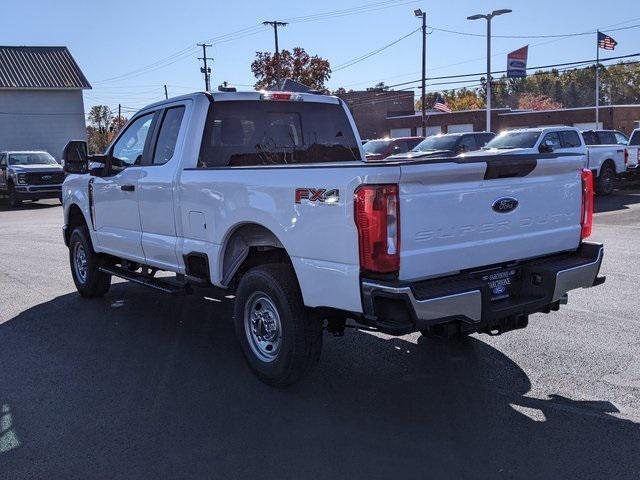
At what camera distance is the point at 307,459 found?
144 inches

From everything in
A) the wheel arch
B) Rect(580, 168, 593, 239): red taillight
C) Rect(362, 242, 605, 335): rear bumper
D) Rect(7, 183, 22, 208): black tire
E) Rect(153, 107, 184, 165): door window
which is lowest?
Rect(7, 183, 22, 208): black tire

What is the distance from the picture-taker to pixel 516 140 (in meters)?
17.4

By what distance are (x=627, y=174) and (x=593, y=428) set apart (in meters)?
19.3

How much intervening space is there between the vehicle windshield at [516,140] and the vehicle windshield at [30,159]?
53.1 ft

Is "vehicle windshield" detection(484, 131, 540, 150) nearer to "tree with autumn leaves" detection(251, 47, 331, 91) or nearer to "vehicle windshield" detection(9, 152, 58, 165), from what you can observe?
"vehicle windshield" detection(9, 152, 58, 165)

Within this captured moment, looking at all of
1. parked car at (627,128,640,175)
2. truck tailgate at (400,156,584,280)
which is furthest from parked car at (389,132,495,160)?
truck tailgate at (400,156,584,280)

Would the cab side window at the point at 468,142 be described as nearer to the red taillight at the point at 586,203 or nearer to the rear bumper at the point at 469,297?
the red taillight at the point at 586,203

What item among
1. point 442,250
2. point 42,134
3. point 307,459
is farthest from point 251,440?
point 42,134

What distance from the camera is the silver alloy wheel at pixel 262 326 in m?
4.78

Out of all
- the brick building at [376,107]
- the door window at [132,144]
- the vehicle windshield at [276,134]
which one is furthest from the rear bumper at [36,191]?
the brick building at [376,107]

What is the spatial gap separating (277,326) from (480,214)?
1651mm

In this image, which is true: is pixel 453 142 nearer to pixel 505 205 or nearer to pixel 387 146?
pixel 387 146

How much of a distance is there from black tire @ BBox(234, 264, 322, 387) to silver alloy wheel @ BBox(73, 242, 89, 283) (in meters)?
3.67

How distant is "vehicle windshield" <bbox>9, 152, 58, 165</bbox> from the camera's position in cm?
2397
